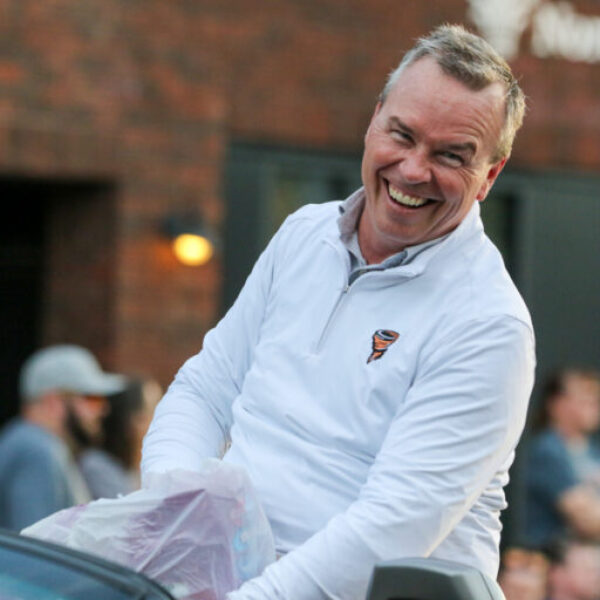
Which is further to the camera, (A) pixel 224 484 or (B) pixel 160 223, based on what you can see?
(B) pixel 160 223

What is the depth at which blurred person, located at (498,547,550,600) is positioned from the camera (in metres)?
5.82

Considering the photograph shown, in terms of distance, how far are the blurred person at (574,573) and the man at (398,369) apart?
3163mm

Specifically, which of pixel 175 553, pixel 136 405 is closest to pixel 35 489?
pixel 136 405

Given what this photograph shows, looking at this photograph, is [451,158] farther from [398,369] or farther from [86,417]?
[86,417]

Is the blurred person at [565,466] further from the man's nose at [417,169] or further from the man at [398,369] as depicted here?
the man's nose at [417,169]

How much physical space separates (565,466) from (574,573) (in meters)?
1.49

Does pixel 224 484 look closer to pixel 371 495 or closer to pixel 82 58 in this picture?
pixel 371 495

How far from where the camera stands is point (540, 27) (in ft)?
35.6

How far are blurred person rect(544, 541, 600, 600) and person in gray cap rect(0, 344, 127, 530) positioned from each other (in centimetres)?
188

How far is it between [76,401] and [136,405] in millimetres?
328

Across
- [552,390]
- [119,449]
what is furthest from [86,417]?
[552,390]

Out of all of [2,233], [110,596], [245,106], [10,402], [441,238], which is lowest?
[10,402]

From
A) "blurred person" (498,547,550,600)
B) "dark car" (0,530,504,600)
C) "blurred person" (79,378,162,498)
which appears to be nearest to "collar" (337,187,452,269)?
"dark car" (0,530,504,600)

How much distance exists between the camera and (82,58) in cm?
880
